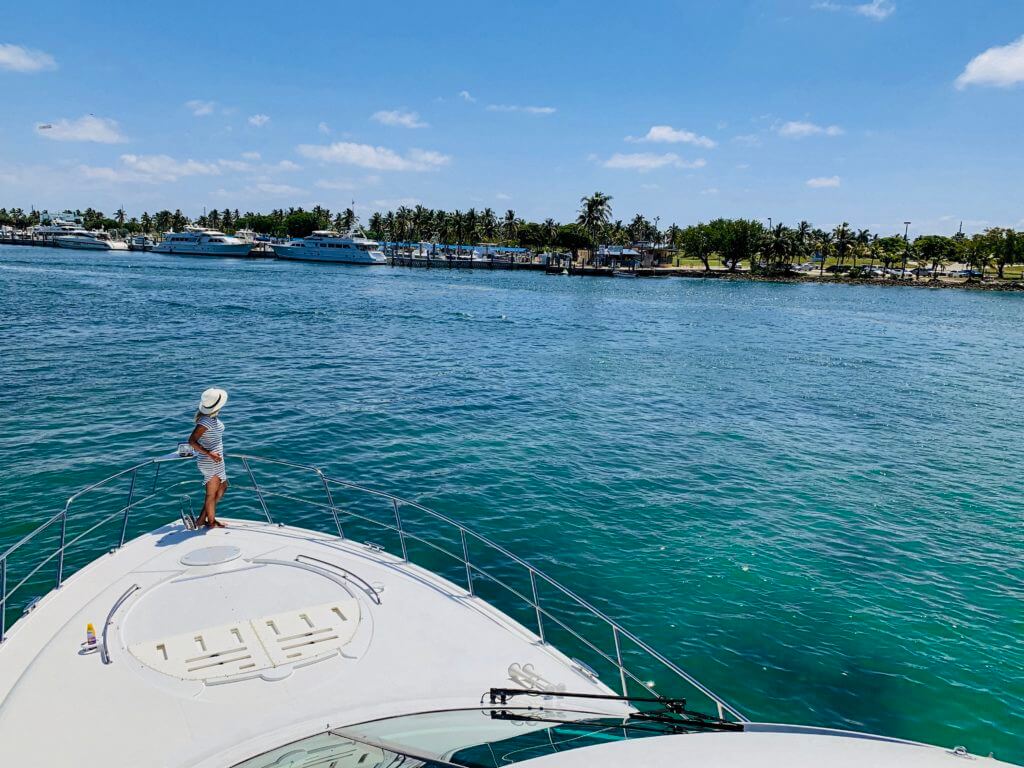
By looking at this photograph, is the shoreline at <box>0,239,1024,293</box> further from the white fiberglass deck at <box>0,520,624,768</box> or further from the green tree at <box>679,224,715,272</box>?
the white fiberglass deck at <box>0,520,624,768</box>

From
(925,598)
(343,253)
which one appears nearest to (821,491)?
(925,598)

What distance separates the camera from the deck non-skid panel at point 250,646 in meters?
6.42

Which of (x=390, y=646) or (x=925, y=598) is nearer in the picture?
(x=390, y=646)

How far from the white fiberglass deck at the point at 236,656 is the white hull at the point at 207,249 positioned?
574 feet

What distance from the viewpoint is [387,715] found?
232 inches

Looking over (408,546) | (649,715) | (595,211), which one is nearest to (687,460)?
(408,546)

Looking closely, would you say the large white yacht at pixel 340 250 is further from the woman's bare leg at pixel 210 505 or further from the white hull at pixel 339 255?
the woman's bare leg at pixel 210 505

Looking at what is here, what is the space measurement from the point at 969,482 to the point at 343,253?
6057 inches

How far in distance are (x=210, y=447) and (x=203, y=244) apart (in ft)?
578

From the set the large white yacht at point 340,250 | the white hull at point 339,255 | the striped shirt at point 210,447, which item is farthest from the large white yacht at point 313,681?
the large white yacht at point 340,250

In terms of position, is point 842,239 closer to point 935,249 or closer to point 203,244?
point 935,249

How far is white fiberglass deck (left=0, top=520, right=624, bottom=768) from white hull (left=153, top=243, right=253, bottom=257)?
6887 inches

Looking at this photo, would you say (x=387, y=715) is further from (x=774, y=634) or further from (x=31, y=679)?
(x=774, y=634)

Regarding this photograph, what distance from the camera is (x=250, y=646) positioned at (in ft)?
22.2
